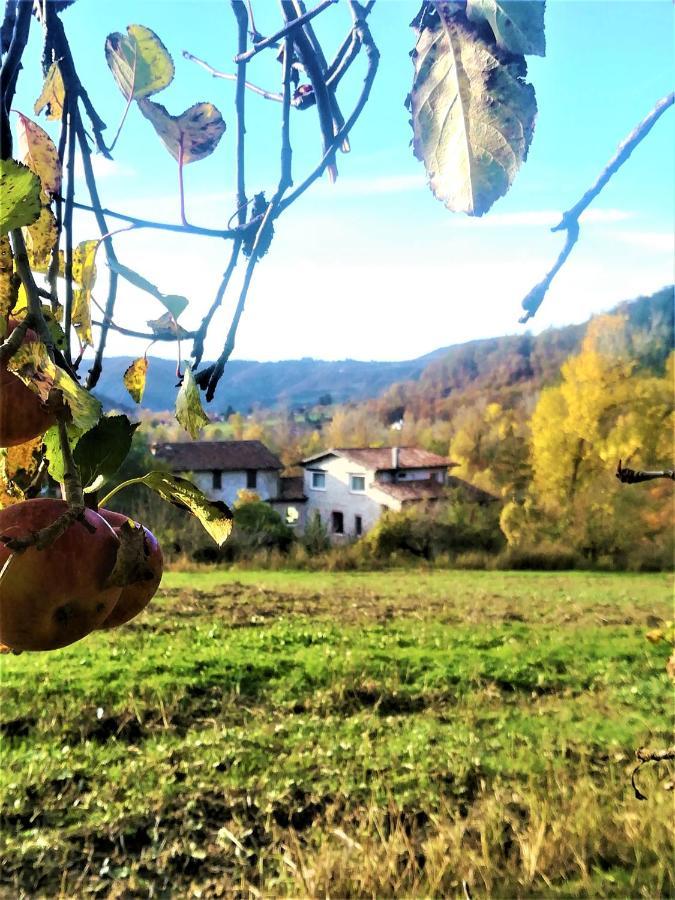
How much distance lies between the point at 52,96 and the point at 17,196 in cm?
20

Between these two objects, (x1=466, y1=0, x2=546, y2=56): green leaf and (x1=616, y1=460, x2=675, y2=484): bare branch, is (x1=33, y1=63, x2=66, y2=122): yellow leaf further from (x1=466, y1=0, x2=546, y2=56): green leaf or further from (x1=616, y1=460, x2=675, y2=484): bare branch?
(x1=616, y1=460, x2=675, y2=484): bare branch

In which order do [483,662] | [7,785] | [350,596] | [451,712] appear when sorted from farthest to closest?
[350,596], [483,662], [451,712], [7,785]

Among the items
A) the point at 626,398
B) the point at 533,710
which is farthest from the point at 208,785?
the point at 626,398

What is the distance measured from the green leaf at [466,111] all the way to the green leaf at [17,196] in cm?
10

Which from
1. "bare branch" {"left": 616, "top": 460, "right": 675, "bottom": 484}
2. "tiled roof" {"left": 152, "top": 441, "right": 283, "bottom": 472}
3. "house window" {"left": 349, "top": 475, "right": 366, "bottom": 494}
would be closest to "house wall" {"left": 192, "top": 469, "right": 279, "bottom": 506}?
"tiled roof" {"left": 152, "top": 441, "right": 283, "bottom": 472}

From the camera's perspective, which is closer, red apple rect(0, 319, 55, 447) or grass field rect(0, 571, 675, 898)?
red apple rect(0, 319, 55, 447)

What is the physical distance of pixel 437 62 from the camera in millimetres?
189

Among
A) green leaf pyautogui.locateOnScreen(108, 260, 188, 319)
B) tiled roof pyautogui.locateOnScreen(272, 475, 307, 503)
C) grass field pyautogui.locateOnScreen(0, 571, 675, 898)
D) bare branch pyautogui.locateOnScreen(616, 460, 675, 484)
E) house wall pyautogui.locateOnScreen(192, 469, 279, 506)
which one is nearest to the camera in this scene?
green leaf pyautogui.locateOnScreen(108, 260, 188, 319)

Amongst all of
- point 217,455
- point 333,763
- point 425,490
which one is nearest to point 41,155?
point 333,763

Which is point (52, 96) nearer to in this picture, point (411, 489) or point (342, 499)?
point (411, 489)

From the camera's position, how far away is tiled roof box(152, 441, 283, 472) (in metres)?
8.67

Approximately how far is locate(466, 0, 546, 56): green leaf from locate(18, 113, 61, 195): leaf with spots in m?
0.18

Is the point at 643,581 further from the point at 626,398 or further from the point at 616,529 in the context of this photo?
the point at 626,398

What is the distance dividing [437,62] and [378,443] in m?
13.3
